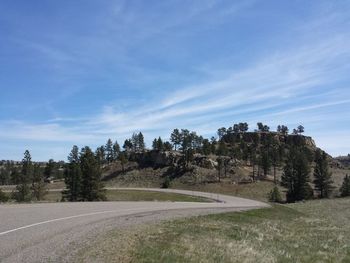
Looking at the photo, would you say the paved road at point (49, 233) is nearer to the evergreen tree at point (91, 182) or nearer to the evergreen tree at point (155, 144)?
the evergreen tree at point (91, 182)

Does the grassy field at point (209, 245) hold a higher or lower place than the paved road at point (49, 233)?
lower

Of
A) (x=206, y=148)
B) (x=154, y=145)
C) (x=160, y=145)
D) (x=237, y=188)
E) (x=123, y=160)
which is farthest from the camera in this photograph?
(x=154, y=145)

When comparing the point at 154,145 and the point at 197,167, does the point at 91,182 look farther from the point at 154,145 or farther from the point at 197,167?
the point at 154,145

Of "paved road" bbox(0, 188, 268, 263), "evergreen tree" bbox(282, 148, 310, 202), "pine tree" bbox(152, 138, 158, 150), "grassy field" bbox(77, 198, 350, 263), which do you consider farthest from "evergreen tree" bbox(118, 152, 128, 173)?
"paved road" bbox(0, 188, 268, 263)

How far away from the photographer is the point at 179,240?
54.7 ft

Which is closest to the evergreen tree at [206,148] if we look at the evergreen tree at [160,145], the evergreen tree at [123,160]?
the evergreen tree at [160,145]

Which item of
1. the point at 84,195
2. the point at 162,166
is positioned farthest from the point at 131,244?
the point at 162,166

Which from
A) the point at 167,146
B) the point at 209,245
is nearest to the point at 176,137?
the point at 167,146

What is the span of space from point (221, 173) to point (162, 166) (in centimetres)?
2460

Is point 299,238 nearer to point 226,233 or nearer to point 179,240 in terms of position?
point 226,233

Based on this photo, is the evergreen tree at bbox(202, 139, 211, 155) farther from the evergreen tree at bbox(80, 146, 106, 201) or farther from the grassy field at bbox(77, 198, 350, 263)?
the grassy field at bbox(77, 198, 350, 263)

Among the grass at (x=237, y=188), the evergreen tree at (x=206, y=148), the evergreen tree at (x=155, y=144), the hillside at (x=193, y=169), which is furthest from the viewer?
the evergreen tree at (x=155, y=144)

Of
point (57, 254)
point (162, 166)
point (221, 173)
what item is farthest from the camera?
point (162, 166)

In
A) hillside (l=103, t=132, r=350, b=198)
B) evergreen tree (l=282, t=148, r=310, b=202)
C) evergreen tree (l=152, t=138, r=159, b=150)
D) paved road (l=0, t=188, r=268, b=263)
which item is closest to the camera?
paved road (l=0, t=188, r=268, b=263)
